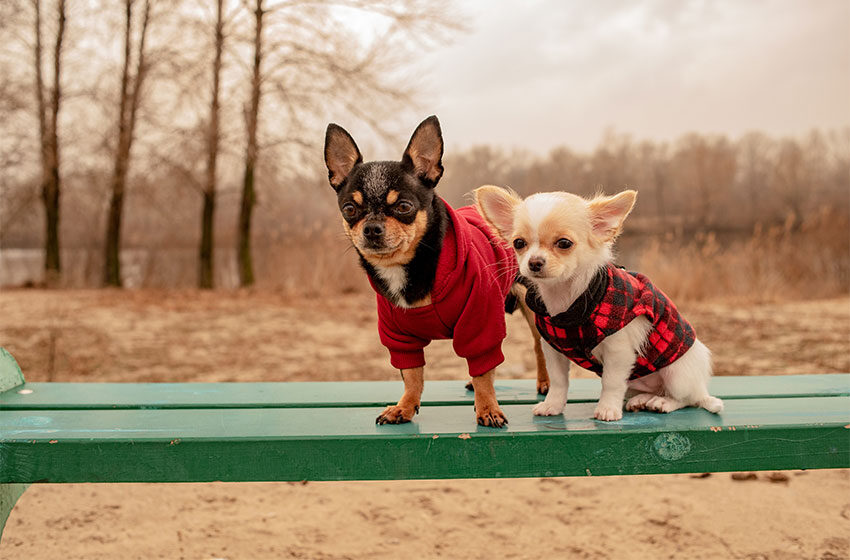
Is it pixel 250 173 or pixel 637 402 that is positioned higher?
pixel 250 173

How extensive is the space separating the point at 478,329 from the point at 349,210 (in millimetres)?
534

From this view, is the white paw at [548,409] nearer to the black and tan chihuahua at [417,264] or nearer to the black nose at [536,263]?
the black and tan chihuahua at [417,264]

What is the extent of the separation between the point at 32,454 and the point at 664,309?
6.43ft

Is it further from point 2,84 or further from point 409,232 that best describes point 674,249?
point 2,84

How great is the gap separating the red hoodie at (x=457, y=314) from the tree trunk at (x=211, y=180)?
33.0 ft

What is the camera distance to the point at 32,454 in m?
2.00

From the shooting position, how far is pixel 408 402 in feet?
7.22

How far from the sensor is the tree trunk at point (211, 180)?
37.3 ft

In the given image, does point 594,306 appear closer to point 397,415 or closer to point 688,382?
point 688,382

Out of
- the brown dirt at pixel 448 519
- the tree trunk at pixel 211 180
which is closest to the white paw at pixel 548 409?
the brown dirt at pixel 448 519

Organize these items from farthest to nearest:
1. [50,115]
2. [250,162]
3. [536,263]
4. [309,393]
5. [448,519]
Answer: [50,115], [250,162], [448,519], [309,393], [536,263]

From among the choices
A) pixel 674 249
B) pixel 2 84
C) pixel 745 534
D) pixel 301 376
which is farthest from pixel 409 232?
pixel 2 84

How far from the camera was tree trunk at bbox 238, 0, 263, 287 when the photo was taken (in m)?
11.4

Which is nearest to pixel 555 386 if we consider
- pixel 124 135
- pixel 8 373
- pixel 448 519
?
pixel 448 519
